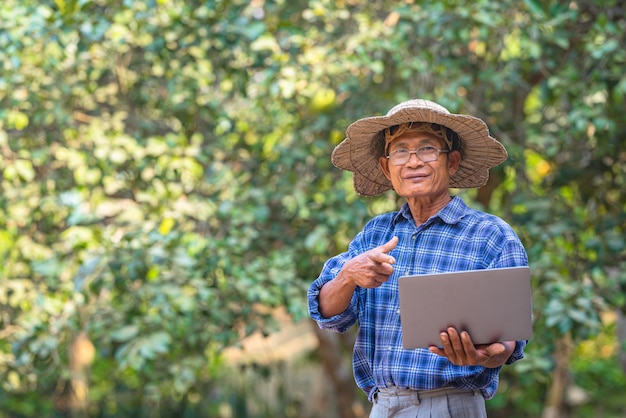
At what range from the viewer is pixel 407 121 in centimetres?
244

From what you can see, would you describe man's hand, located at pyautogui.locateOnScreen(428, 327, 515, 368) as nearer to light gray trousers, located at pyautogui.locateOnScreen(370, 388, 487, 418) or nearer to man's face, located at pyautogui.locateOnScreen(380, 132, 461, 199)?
light gray trousers, located at pyautogui.locateOnScreen(370, 388, 487, 418)

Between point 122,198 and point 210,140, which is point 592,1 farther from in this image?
point 122,198

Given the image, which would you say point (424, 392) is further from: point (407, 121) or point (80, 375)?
point (80, 375)

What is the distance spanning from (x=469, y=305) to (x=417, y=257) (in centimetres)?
30

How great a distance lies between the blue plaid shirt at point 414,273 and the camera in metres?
2.32

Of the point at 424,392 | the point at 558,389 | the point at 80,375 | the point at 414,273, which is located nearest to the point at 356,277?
the point at 414,273

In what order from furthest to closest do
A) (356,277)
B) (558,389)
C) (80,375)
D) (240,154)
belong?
(558,389), (80,375), (240,154), (356,277)

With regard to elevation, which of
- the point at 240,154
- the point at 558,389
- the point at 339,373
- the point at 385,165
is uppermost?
the point at 385,165

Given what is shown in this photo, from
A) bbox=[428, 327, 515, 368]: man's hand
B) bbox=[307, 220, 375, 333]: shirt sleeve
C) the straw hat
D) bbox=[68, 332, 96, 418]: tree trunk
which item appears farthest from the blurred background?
bbox=[428, 327, 515, 368]: man's hand

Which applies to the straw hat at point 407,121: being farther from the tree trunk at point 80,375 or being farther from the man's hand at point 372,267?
the tree trunk at point 80,375

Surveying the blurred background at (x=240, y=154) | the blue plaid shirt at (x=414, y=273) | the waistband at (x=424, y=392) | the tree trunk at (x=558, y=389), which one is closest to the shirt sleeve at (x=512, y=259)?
the blue plaid shirt at (x=414, y=273)

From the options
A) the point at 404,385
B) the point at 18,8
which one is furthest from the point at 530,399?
the point at 404,385

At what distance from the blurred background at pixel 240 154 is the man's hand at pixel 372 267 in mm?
2128

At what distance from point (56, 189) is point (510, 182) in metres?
2.46
